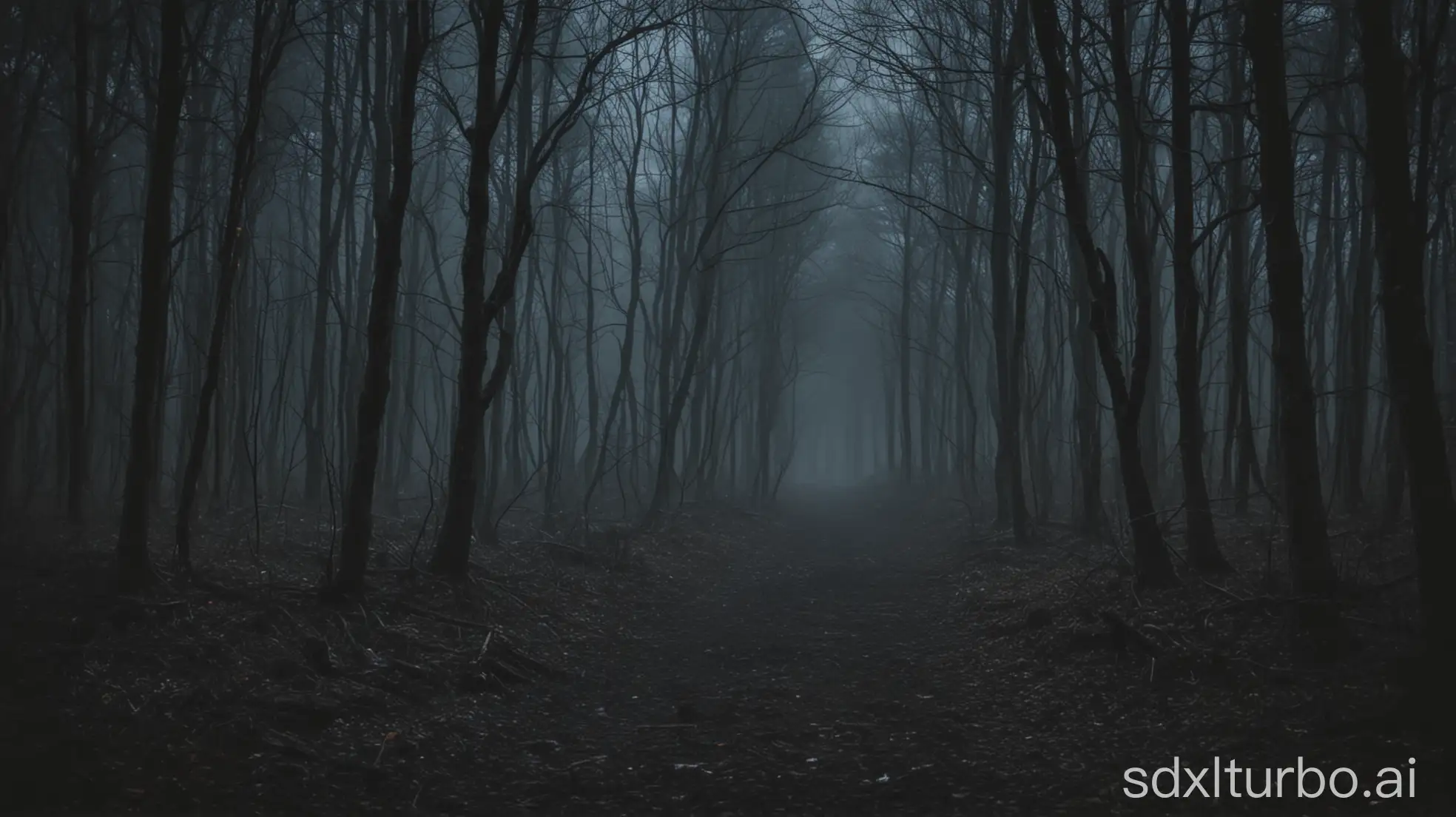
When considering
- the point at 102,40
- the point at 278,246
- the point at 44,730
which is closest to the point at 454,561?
the point at 44,730

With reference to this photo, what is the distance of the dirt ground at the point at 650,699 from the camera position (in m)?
4.20

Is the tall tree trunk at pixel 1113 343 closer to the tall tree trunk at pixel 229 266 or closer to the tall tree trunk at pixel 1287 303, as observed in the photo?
the tall tree trunk at pixel 1287 303

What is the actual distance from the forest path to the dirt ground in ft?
0.08

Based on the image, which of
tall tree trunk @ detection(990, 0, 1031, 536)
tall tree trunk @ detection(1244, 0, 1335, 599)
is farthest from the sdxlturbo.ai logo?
tall tree trunk @ detection(990, 0, 1031, 536)

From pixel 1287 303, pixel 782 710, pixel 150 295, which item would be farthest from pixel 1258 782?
pixel 150 295

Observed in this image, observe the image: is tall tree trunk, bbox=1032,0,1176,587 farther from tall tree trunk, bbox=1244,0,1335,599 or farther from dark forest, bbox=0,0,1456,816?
tall tree trunk, bbox=1244,0,1335,599

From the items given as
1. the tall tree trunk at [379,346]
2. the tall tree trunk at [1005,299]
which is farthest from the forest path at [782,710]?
the tall tree trunk at [1005,299]

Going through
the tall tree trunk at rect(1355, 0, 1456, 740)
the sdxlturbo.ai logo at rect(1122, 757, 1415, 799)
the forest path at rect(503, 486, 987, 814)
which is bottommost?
the forest path at rect(503, 486, 987, 814)

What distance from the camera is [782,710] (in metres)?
5.69

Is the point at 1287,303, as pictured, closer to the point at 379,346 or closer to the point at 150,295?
the point at 379,346

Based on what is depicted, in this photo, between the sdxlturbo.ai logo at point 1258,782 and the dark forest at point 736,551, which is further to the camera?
the dark forest at point 736,551

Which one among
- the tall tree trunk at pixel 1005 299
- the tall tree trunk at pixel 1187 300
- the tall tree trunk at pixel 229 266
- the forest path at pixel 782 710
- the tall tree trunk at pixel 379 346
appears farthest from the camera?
the tall tree trunk at pixel 1005 299

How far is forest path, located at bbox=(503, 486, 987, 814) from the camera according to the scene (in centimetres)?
436

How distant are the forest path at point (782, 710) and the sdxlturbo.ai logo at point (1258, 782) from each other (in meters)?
0.78
